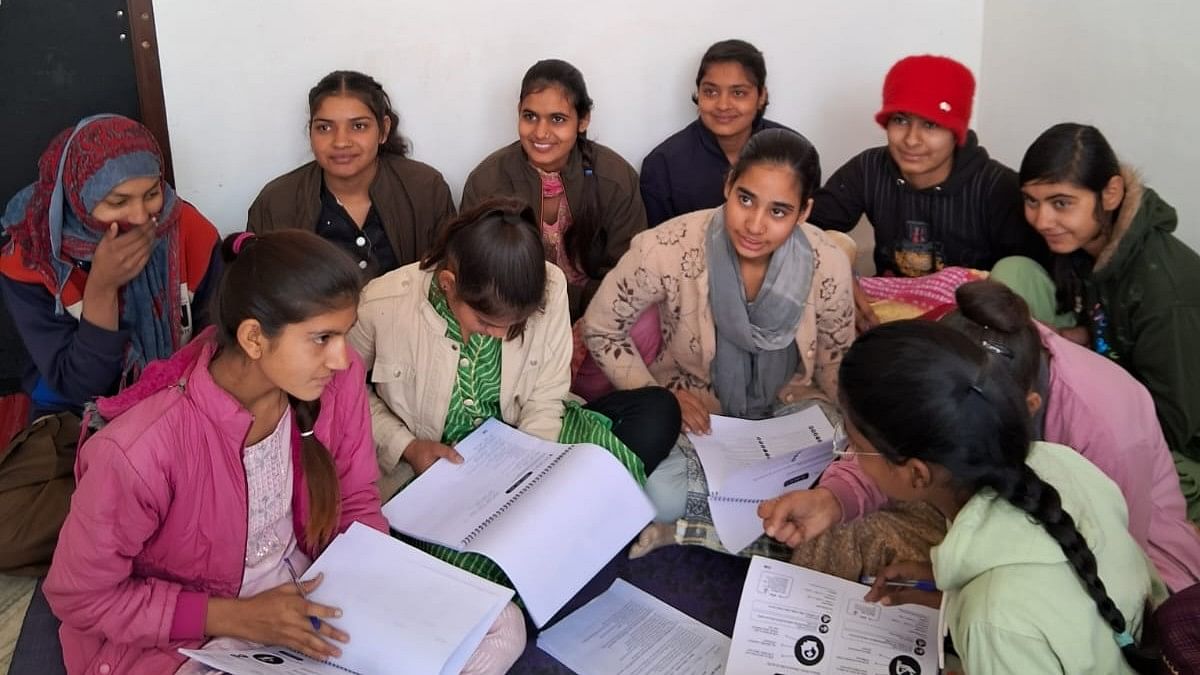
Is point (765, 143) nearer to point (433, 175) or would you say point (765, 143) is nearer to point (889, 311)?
point (889, 311)

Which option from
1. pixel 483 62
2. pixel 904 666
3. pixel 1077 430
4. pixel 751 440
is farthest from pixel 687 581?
pixel 483 62

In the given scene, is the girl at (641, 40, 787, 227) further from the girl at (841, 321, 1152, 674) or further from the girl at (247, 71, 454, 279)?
the girl at (841, 321, 1152, 674)

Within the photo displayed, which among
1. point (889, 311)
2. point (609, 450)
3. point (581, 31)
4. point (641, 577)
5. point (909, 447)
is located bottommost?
point (641, 577)

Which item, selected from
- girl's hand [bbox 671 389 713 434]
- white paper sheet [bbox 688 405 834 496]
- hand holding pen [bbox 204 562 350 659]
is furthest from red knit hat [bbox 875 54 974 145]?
hand holding pen [bbox 204 562 350 659]

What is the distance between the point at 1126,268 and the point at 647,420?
1043 millimetres

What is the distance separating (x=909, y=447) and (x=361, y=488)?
87 centimetres

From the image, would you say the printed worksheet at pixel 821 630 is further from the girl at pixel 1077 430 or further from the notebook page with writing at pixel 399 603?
the notebook page with writing at pixel 399 603

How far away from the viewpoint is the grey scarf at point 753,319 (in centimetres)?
201

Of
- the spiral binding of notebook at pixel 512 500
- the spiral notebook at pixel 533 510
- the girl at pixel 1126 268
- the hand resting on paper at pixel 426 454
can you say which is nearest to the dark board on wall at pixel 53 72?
the hand resting on paper at pixel 426 454

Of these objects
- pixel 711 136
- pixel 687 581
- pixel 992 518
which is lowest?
pixel 687 581

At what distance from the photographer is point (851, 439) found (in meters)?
1.33

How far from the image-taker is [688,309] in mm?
2084

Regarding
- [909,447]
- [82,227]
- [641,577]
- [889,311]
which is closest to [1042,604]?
[909,447]

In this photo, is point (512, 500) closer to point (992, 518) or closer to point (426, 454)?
point (426, 454)
